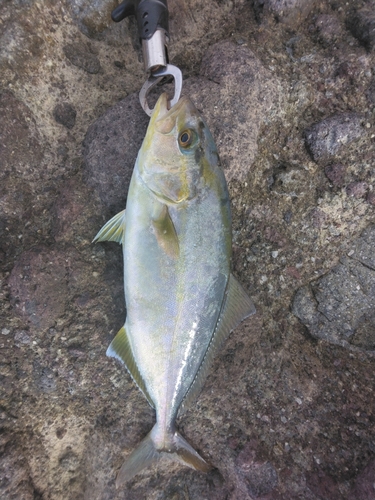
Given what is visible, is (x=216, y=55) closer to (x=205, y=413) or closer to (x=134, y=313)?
(x=134, y=313)

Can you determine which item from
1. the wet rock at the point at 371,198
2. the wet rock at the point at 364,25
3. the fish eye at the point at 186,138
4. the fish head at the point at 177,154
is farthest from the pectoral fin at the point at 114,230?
the wet rock at the point at 364,25

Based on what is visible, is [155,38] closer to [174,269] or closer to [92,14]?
[92,14]

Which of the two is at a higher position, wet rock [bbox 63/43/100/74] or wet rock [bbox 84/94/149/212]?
wet rock [bbox 63/43/100/74]

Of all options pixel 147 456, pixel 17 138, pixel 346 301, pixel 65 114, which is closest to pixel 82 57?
pixel 65 114

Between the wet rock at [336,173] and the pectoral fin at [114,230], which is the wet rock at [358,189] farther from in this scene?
the pectoral fin at [114,230]

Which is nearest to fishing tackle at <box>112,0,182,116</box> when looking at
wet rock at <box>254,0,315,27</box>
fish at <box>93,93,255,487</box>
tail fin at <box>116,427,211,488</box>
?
fish at <box>93,93,255,487</box>

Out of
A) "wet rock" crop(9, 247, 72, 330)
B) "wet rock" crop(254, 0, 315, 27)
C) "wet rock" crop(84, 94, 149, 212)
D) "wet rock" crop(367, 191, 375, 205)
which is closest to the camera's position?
"wet rock" crop(9, 247, 72, 330)

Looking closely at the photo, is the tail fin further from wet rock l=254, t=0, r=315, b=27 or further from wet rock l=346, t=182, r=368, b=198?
wet rock l=254, t=0, r=315, b=27
